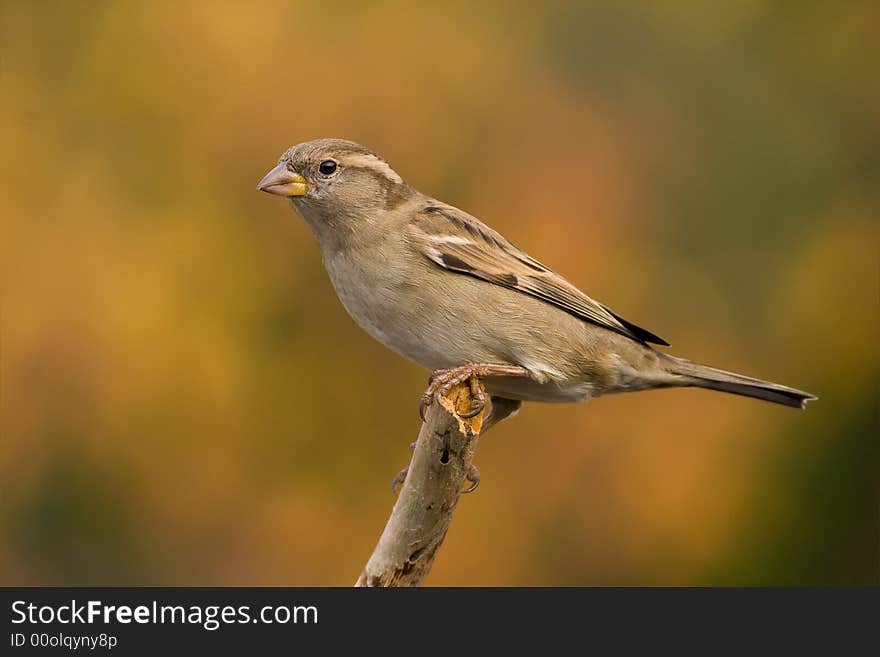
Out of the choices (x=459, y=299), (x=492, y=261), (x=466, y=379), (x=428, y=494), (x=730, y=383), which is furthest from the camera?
(x=730, y=383)

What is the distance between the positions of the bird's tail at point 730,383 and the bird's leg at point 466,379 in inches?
34.8

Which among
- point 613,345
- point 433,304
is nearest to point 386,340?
point 433,304

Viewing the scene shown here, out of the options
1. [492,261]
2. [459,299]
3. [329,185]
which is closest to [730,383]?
[492,261]

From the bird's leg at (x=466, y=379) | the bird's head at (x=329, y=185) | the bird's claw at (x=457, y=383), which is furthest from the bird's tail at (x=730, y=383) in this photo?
the bird's head at (x=329, y=185)

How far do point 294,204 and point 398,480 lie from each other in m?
1.20

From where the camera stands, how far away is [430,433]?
11.1 feet

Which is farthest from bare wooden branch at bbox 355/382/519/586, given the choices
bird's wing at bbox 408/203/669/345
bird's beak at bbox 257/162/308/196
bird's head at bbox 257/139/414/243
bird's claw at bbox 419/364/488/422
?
bird's beak at bbox 257/162/308/196

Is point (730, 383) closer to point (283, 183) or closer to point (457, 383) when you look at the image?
point (457, 383)

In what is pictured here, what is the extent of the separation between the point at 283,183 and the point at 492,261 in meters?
0.89

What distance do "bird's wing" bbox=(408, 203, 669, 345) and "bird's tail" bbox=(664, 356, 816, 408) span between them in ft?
0.51

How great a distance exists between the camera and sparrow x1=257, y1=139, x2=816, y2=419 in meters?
3.82

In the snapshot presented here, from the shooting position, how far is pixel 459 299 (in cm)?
386

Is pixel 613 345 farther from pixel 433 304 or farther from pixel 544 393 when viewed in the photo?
pixel 433 304

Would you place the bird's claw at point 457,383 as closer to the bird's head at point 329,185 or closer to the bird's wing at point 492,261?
the bird's wing at point 492,261
